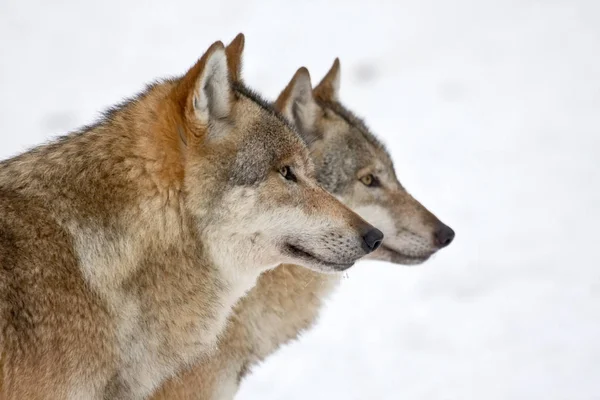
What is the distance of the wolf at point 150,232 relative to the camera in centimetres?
321

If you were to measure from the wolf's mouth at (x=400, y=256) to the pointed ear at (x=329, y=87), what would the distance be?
1.14m

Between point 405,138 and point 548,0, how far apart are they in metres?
5.31

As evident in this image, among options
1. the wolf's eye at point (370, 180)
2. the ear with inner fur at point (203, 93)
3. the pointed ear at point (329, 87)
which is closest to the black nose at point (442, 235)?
the wolf's eye at point (370, 180)

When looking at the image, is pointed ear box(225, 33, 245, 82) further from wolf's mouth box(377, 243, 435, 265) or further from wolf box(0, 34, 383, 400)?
wolf's mouth box(377, 243, 435, 265)

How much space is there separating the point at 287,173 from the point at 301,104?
142 cm

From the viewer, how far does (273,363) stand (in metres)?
6.18

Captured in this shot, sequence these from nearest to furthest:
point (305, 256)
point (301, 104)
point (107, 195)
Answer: point (107, 195)
point (305, 256)
point (301, 104)

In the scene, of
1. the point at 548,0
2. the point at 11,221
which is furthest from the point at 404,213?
the point at 548,0

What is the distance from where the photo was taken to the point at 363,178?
16.6ft

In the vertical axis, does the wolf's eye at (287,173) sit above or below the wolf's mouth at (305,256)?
above

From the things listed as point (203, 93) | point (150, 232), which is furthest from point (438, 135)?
point (150, 232)

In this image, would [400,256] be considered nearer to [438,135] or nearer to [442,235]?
[442,235]

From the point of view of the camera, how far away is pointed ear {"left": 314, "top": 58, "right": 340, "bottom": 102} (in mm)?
5383

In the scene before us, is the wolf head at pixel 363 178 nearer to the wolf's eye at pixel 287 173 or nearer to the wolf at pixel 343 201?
the wolf at pixel 343 201
